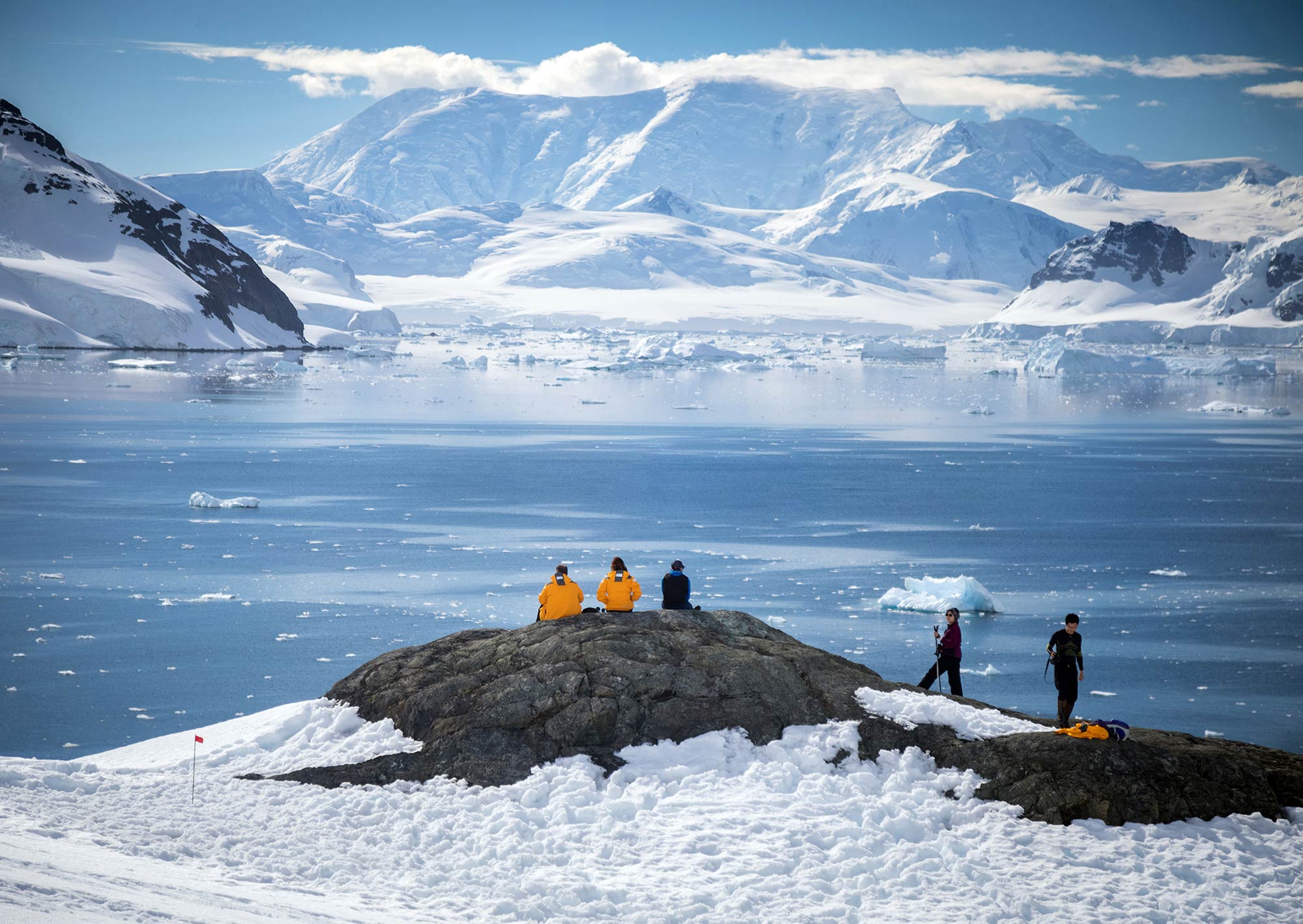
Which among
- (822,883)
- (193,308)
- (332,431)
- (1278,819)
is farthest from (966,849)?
(193,308)

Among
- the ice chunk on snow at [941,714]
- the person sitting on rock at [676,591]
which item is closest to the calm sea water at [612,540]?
the ice chunk on snow at [941,714]

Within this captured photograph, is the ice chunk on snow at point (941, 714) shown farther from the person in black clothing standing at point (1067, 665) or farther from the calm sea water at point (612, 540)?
the calm sea water at point (612, 540)

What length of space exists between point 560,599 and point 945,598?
37.5 feet

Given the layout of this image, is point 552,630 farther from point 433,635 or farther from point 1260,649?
point 1260,649

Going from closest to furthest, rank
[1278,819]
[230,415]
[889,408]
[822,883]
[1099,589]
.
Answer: [822,883] → [1278,819] → [1099,589] → [230,415] → [889,408]

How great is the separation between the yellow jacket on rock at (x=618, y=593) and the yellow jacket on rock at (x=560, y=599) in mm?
315

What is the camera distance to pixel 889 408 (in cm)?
7650

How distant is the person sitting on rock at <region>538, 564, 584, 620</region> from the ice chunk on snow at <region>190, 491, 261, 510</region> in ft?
75.4

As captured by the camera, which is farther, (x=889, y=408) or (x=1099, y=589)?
(x=889, y=408)

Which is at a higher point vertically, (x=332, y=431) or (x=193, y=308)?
(x=193, y=308)

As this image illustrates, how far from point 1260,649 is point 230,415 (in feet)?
175

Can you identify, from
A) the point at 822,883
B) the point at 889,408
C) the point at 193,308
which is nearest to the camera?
the point at 822,883

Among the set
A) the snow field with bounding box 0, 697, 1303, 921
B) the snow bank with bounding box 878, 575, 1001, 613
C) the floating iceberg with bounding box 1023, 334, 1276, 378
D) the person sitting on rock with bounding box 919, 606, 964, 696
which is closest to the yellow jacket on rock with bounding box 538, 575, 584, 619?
the snow field with bounding box 0, 697, 1303, 921

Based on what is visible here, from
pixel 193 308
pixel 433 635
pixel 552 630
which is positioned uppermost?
pixel 193 308
